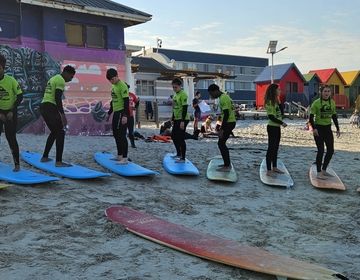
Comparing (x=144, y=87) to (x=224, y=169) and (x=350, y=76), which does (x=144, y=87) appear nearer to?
(x=224, y=169)

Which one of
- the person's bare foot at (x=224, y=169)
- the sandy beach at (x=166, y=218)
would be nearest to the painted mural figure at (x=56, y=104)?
the sandy beach at (x=166, y=218)

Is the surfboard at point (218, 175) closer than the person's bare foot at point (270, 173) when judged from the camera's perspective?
Yes

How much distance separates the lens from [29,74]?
47.8ft

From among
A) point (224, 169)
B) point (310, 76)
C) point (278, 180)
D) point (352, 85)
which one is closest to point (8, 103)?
point (224, 169)

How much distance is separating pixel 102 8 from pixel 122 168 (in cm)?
963

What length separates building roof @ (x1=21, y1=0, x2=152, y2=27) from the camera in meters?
14.6

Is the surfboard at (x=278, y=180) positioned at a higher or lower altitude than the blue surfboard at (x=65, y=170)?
lower

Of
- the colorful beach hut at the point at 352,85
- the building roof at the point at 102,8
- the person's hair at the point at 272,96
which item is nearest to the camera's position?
the person's hair at the point at 272,96

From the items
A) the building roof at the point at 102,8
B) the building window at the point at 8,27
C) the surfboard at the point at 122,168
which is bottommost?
the surfboard at the point at 122,168

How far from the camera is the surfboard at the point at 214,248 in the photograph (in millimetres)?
4039

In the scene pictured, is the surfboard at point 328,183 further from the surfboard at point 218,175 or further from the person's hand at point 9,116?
the person's hand at point 9,116

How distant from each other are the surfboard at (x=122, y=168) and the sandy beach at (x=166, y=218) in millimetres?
126

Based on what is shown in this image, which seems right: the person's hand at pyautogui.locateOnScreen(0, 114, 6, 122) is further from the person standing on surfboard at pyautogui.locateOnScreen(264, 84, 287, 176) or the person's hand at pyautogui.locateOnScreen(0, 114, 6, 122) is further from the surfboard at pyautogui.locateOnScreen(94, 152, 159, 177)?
the person standing on surfboard at pyautogui.locateOnScreen(264, 84, 287, 176)

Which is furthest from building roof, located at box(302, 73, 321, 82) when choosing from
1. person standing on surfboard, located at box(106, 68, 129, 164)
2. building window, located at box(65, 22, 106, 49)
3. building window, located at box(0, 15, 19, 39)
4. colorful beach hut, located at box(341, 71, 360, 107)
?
person standing on surfboard, located at box(106, 68, 129, 164)
